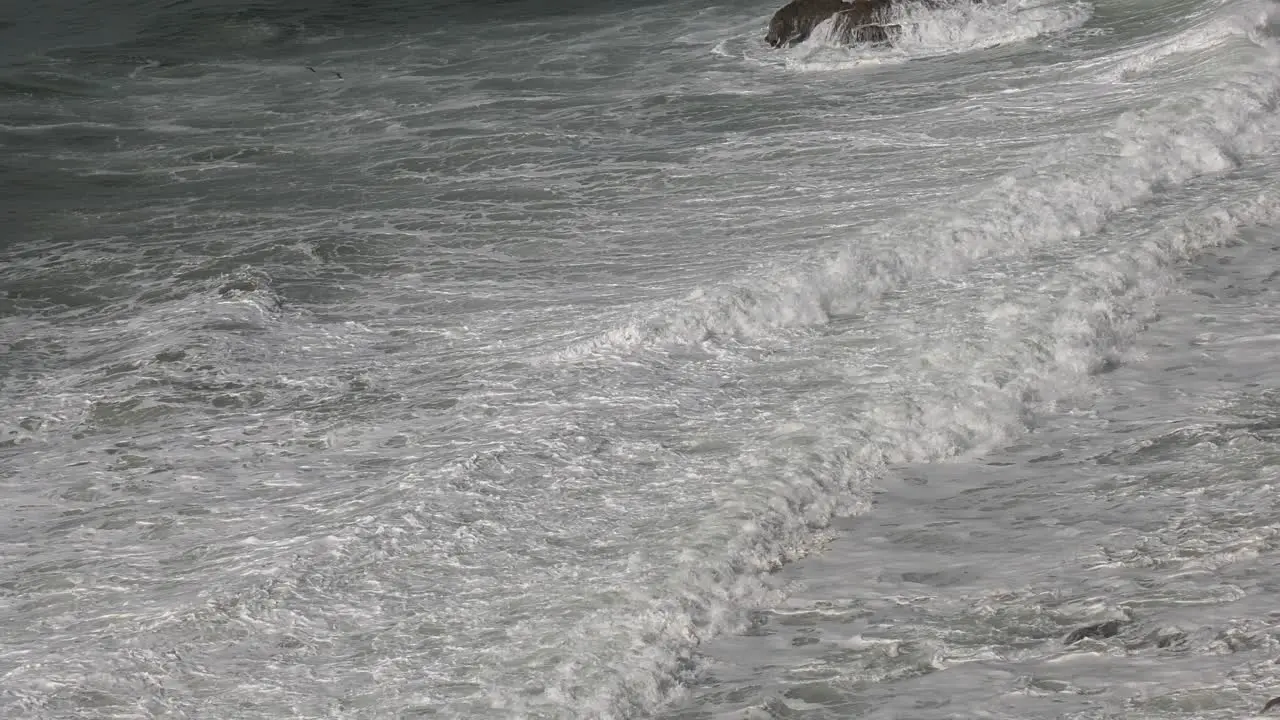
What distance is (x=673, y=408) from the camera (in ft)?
20.9

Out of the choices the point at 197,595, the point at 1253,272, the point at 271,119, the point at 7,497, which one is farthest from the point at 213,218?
the point at 1253,272

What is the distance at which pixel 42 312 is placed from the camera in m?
9.01

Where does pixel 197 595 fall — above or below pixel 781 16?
below

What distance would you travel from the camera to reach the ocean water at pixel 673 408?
448cm

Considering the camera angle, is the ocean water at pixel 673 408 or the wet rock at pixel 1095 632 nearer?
the wet rock at pixel 1095 632

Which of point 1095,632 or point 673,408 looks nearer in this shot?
point 1095,632

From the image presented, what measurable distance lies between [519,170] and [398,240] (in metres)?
1.96

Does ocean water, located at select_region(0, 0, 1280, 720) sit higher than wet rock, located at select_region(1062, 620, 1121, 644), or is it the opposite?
ocean water, located at select_region(0, 0, 1280, 720)

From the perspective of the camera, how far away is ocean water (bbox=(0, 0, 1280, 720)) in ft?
14.7

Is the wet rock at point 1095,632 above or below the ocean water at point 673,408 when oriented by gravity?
below

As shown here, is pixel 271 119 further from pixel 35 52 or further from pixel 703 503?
pixel 703 503

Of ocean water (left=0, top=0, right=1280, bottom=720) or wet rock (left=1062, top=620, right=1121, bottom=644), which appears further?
ocean water (left=0, top=0, right=1280, bottom=720)

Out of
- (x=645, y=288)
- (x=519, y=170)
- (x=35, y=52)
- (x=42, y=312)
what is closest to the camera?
(x=645, y=288)

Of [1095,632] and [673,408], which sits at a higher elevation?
[673,408]
